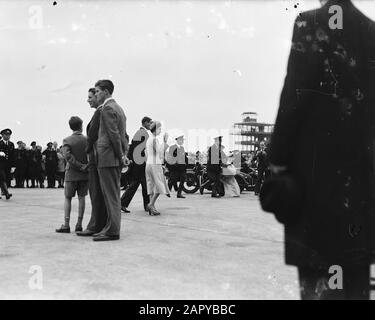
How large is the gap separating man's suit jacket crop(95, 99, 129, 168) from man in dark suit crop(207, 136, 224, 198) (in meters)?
9.17

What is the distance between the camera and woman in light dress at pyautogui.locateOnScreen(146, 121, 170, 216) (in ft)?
32.0

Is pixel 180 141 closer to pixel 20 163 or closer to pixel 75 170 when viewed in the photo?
pixel 20 163

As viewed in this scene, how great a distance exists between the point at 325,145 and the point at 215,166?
13869mm

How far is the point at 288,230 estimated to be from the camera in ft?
6.76

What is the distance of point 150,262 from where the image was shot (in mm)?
5160

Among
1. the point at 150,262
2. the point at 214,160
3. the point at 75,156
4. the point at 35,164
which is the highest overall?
the point at 75,156

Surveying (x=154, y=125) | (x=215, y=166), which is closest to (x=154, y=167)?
(x=154, y=125)

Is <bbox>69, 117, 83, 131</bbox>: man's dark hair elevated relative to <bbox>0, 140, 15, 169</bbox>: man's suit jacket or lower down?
elevated

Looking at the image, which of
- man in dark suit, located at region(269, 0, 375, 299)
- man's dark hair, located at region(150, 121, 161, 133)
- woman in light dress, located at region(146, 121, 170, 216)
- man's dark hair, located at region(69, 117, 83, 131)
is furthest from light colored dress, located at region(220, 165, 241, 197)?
man in dark suit, located at region(269, 0, 375, 299)

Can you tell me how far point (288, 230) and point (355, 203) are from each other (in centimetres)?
27

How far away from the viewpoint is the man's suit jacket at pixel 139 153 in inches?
408

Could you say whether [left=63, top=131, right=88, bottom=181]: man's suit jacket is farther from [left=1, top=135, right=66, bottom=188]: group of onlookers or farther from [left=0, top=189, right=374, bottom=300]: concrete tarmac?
[left=1, top=135, right=66, bottom=188]: group of onlookers
